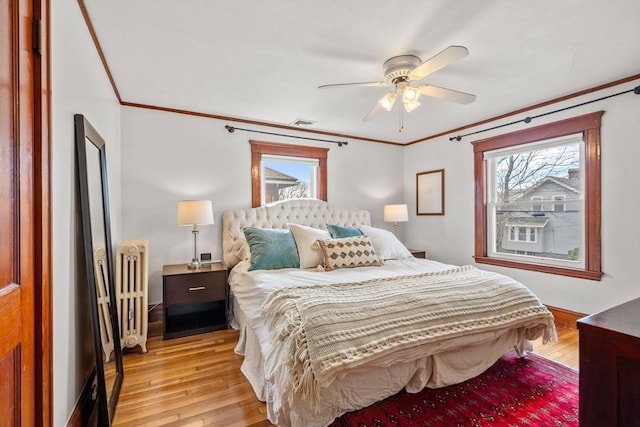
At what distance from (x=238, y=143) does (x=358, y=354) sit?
3025mm

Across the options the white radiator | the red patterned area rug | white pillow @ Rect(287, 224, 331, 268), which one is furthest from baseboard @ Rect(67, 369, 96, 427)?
white pillow @ Rect(287, 224, 331, 268)

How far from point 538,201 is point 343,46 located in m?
2.87

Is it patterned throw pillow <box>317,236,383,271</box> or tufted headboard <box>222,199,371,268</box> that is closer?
patterned throw pillow <box>317,236,383,271</box>

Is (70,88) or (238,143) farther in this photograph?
(238,143)

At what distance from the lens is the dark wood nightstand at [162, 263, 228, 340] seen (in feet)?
9.43

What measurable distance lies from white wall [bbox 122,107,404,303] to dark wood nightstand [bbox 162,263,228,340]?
0.33 meters

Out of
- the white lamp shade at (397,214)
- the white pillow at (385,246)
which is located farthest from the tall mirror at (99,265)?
the white lamp shade at (397,214)

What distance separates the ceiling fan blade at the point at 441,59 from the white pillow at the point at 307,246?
1766 millimetres

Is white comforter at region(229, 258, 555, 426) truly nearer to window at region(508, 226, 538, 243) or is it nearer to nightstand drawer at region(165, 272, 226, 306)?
nightstand drawer at region(165, 272, 226, 306)

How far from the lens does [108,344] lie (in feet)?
6.23

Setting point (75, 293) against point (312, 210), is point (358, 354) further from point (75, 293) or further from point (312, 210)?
point (312, 210)

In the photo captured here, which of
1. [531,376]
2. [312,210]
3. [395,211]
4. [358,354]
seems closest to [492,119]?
[395,211]

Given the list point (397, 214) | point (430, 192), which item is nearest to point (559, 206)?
point (430, 192)

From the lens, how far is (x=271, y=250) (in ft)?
9.72
